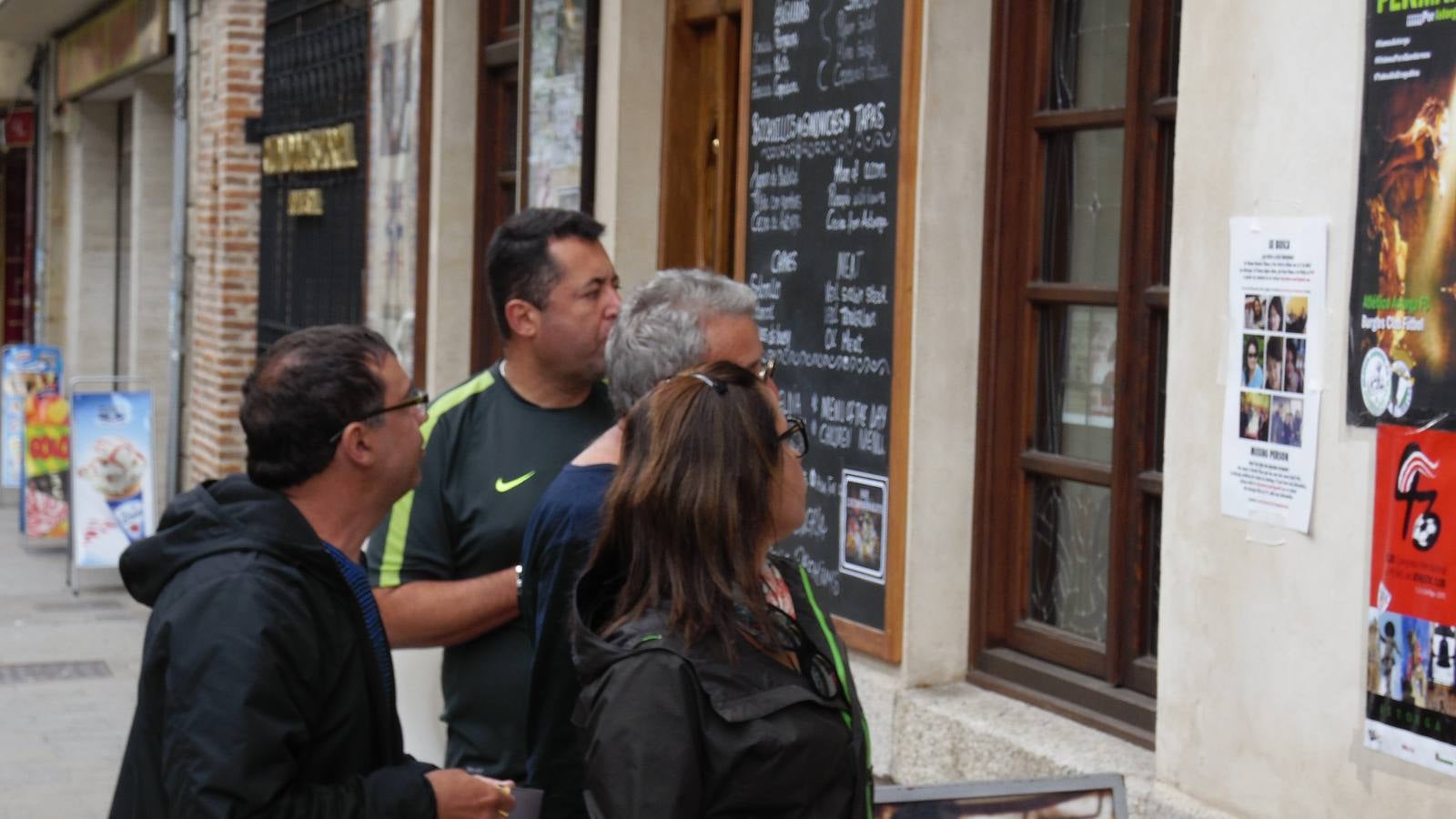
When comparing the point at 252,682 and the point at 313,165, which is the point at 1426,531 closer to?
the point at 252,682

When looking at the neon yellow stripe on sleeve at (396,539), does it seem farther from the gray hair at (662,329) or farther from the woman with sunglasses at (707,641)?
the woman with sunglasses at (707,641)

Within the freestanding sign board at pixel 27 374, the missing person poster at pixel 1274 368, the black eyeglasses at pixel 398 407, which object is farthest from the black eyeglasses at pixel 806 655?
the freestanding sign board at pixel 27 374

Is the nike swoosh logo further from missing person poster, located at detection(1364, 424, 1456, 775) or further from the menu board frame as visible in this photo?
the menu board frame

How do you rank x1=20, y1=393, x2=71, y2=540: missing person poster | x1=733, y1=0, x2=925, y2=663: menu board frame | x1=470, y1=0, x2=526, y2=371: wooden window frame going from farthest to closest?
x1=20, y1=393, x2=71, y2=540: missing person poster
x1=470, y1=0, x2=526, y2=371: wooden window frame
x1=733, y1=0, x2=925, y2=663: menu board frame

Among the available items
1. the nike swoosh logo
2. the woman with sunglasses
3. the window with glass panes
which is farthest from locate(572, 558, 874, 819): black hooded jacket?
the window with glass panes

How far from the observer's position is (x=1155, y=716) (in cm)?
452

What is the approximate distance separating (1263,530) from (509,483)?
1572mm

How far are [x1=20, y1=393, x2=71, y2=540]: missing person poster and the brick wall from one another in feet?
5.08

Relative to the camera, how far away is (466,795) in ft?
8.86

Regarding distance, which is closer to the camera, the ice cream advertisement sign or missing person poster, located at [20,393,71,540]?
the ice cream advertisement sign

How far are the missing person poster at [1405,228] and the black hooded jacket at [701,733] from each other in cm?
170

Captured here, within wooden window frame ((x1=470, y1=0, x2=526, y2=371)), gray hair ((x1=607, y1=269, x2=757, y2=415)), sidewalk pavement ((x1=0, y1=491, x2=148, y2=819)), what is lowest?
sidewalk pavement ((x1=0, y1=491, x2=148, y2=819))

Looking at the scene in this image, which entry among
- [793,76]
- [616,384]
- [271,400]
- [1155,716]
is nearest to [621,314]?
[616,384]

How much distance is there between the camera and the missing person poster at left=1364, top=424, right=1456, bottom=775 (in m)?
3.45
